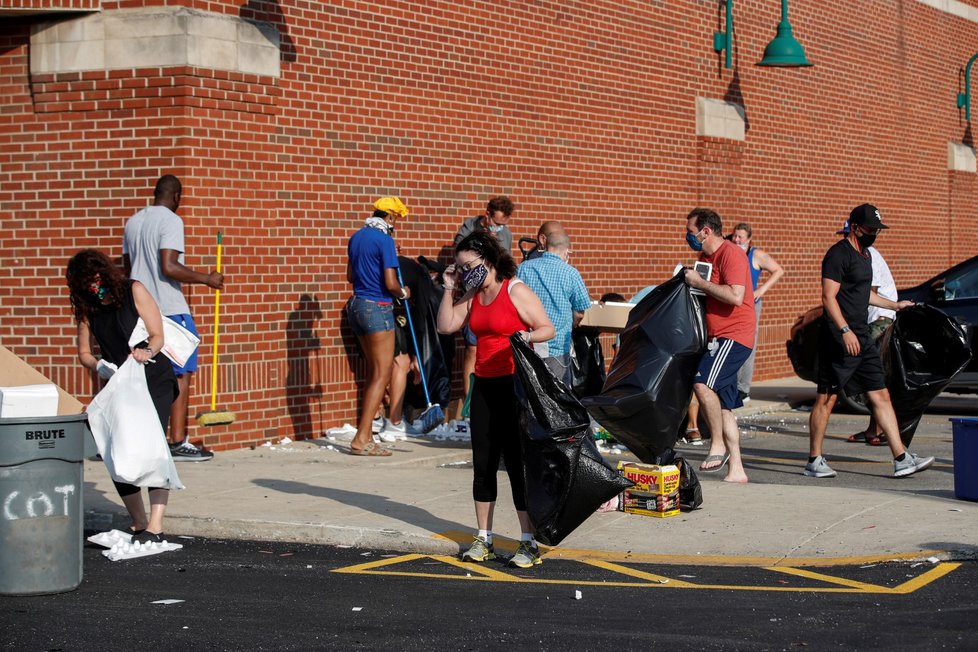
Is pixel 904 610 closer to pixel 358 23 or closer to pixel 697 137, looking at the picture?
pixel 358 23

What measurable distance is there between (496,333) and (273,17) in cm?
546

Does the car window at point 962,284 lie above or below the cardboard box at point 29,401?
above

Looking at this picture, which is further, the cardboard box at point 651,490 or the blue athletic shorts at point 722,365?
the blue athletic shorts at point 722,365

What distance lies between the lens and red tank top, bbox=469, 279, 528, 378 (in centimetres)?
797

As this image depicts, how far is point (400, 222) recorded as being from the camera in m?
13.7

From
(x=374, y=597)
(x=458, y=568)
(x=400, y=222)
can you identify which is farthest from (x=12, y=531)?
(x=400, y=222)

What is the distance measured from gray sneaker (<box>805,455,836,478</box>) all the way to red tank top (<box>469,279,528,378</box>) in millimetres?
3589

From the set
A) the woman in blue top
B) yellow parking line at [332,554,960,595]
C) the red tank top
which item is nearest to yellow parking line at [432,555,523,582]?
yellow parking line at [332,554,960,595]

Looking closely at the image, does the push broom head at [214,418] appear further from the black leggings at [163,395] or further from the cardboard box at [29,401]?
the cardboard box at [29,401]

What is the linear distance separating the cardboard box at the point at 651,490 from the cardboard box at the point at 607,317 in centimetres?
285

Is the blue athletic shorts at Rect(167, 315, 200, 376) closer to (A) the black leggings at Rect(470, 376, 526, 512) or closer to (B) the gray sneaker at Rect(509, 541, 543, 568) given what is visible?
(A) the black leggings at Rect(470, 376, 526, 512)

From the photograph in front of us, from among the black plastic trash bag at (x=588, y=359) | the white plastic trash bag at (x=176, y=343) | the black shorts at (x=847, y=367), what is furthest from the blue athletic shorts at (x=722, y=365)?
the white plastic trash bag at (x=176, y=343)

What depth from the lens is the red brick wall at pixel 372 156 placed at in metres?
11.9

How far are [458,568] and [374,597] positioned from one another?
863 mm
